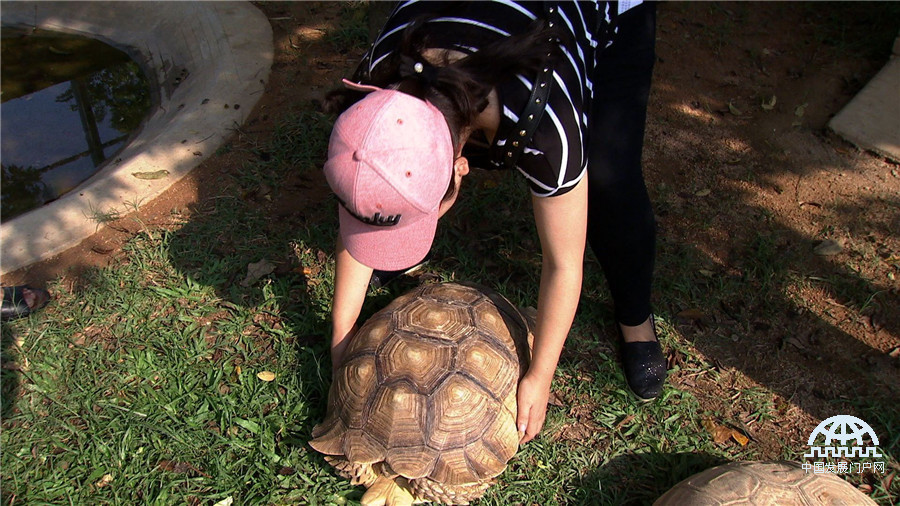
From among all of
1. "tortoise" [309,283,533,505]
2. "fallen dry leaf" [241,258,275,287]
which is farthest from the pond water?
"tortoise" [309,283,533,505]

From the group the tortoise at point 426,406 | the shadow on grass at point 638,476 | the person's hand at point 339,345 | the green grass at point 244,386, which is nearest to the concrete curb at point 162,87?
the green grass at point 244,386

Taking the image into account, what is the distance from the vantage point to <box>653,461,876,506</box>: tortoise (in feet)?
6.78

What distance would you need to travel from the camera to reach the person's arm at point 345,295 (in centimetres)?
230

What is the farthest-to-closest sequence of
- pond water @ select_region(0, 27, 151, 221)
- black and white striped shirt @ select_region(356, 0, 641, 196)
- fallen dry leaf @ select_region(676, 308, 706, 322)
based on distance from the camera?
pond water @ select_region(0, 27, 151, 221), fallen dry leaf @ select_region(676, 308, 706, 322), black and white striped shirt @ select_region(356, 0, 641, 196)

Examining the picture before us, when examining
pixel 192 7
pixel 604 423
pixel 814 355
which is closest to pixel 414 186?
pixel 604 423

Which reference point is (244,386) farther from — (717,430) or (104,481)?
(717,430)

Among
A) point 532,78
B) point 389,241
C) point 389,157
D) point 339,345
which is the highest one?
point 532,78

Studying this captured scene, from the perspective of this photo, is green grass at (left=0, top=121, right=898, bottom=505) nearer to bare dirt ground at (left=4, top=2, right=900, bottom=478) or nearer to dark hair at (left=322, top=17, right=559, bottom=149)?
bare dirt ground at (left=4, top=2, right=900, bottom=478)

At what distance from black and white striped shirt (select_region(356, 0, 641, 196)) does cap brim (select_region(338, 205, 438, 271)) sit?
0.27 m

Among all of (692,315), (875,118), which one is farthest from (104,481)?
(875,118)

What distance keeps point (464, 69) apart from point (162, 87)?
3.68 m

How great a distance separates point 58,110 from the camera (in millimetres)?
4492

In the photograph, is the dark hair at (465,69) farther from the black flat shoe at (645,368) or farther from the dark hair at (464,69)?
the black flat shoe at (645,368)

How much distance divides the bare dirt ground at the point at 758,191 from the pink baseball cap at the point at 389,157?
173 centimetres
